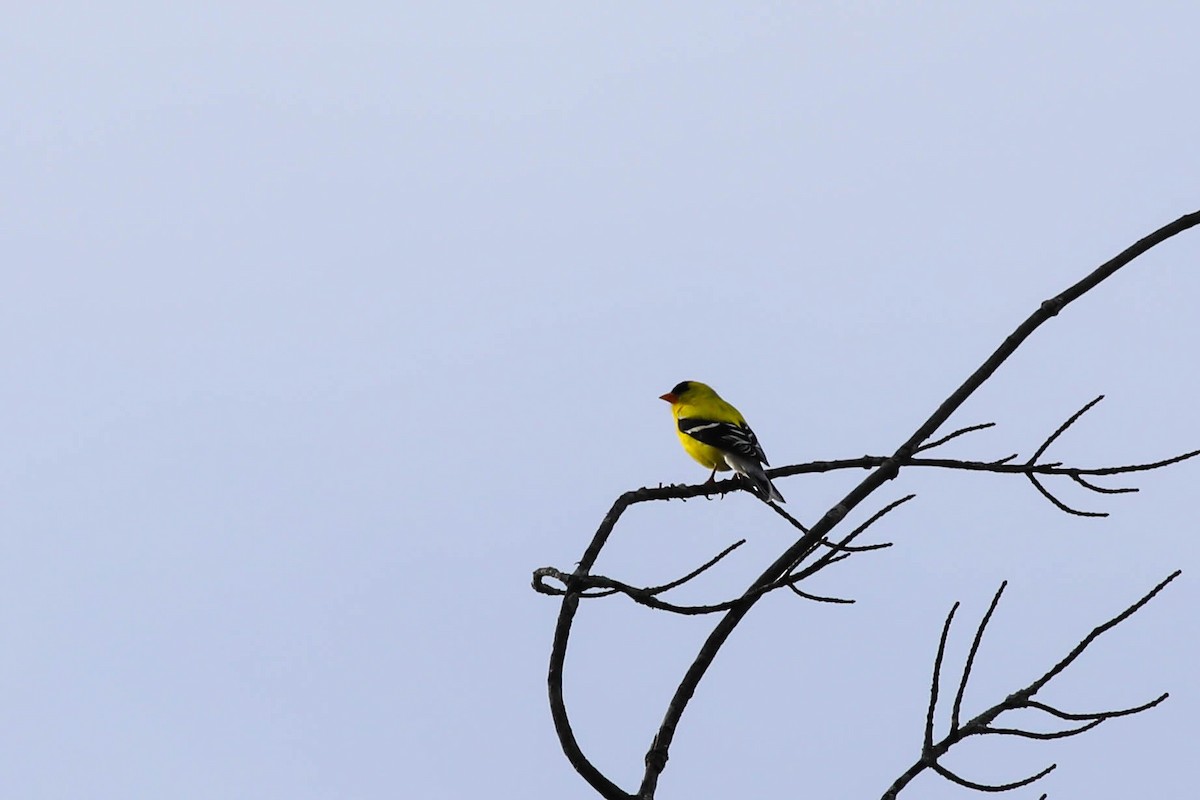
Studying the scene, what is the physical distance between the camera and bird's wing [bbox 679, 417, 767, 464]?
38.8 ft

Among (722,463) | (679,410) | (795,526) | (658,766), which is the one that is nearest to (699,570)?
(658,766)

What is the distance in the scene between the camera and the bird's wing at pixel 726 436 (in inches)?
466

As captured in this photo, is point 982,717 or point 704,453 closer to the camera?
point 982,717

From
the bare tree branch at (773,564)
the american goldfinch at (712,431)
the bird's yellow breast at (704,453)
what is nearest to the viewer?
the bare tree branch at (773,564)

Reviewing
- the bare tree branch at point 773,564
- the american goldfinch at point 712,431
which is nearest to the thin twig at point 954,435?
the bare tree branch at point 773,564

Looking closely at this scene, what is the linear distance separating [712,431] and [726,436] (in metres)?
0.24

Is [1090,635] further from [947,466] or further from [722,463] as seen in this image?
[722,463]

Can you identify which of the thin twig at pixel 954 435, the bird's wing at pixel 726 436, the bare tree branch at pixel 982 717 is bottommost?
the bare tree branch at pixel 982 717

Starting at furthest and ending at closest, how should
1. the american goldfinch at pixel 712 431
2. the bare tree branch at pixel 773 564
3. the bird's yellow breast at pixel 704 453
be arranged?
the bird's yellow breast at pixel 704 453 → the american goldfinch at pixel 712 431 → the bare tree branch at pixel 773 564

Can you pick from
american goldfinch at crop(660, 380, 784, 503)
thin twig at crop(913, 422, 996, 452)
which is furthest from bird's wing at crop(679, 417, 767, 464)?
thin twig at crop(913, 422, 996, 452)

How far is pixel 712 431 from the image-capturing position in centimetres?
1240

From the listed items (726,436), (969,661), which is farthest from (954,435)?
(726,436)

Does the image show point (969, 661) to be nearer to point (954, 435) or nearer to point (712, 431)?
point (954, 435)

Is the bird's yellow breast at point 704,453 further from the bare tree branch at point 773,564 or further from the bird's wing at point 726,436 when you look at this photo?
the bare tree branch at point 773,564
